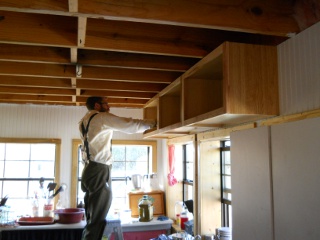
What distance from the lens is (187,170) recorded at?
3.90 meters

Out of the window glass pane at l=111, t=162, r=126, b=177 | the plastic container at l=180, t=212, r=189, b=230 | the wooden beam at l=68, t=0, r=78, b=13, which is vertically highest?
the wooden beam at l=68, t=0, r=78, b=13

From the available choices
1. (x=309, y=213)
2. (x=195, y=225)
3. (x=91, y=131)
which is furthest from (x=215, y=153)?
(x=309, y=213)

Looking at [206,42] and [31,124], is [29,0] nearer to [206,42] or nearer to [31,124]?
[206,42]

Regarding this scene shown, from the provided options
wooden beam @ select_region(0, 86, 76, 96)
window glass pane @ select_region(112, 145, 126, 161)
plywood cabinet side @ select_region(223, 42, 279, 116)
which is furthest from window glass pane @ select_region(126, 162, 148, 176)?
plywood cabinet side @ select_region(223, 42, 279, 116)

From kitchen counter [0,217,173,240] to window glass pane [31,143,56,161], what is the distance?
3.26 ft

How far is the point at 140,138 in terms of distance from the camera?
4.50 metres

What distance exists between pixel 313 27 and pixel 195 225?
206 centimetres

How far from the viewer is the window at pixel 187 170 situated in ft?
12.4

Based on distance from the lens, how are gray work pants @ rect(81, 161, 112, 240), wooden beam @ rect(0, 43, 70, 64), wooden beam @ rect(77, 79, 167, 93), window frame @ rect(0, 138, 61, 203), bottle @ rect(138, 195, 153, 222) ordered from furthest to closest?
1. window frame @ rect(0, 138, 61, 203)
2. bottle @ rect(138, 195, 153, 222)
3. wooden beam @ rect(77, 79, 167, 93)
4. gray work pants @ rect(81, 161, 112, 240)
5. wooden beam @ rect(0, 43, 70, 64)

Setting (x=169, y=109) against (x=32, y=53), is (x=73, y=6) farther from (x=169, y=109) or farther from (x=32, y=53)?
(x=169, y=109)

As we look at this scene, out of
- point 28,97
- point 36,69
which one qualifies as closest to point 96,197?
point 36,69

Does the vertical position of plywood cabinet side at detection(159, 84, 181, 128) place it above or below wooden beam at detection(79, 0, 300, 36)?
below

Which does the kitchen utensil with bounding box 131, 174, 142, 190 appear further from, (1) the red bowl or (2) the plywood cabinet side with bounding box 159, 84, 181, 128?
(2) the plywood cabinet side with bounding box 159, 84, 181, 128

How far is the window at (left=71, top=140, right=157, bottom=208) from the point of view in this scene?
14.5 ft
